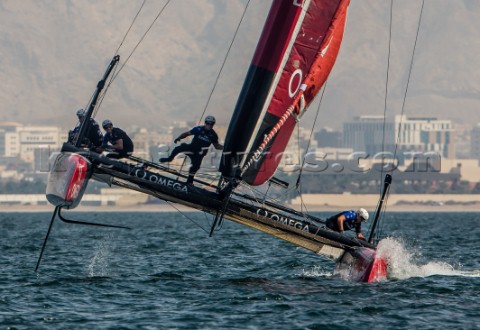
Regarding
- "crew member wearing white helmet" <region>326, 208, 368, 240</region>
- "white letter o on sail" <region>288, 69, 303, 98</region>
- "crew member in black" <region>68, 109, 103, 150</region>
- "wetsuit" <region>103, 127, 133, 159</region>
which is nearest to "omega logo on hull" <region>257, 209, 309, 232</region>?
"crew member wearing white helmet" <region>326, 208, 368, 240</region>

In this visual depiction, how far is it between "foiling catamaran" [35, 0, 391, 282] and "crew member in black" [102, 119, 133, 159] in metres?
0.44

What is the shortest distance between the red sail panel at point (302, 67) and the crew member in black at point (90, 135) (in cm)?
298

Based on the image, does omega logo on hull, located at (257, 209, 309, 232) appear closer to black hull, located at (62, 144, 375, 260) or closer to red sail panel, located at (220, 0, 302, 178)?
black hull, located at (62, 144, 375, 260)

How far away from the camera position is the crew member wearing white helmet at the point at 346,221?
2192cm

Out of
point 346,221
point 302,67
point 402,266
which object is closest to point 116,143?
point 302,67

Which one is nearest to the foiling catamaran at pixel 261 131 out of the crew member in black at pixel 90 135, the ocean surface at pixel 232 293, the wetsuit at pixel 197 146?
the wetsuit at pixel 197 146

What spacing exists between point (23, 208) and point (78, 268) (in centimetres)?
13887

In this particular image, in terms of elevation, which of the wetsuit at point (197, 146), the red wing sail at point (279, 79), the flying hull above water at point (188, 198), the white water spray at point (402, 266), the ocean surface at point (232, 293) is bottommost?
the ocean surface at point (232, 293)

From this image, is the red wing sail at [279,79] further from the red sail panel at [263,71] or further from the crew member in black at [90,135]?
the crew member in black at [90,135]

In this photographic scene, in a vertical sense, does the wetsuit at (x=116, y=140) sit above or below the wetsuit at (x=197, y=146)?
below

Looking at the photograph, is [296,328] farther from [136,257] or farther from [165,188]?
[136,257]

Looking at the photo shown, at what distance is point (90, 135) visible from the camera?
2112cm

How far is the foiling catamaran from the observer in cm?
1945

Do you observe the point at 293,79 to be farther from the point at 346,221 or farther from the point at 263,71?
the point at 346,221
